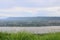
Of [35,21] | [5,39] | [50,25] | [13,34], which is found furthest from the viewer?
[35,21]

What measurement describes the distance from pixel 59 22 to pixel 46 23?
1.15 feet

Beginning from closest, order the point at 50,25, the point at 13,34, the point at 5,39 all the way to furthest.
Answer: the point at 5,39 < the point at 13,34 < the point at 50,25

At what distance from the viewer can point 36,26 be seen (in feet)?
14.1

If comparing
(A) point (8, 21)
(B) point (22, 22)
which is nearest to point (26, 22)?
(B) point (22, 22)

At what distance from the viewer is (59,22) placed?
4.33 meters

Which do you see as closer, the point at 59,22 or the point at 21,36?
the point at 21,36

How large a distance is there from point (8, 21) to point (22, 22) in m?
0.37

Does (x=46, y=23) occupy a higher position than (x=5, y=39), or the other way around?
(x=5, y=39)

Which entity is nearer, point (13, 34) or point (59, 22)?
point (13, 34)

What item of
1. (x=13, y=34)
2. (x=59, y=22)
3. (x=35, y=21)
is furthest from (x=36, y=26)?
(x=13, y=34)

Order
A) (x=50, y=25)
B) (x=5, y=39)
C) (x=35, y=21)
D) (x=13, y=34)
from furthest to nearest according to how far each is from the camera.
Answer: (x=35, y=21) < (x=50, y=25) < (x=13, y=34) < (x=5, y=39)

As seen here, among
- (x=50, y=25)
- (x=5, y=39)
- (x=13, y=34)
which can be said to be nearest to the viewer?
(x=5, y=39)

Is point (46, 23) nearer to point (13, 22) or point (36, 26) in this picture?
point (36, 26)

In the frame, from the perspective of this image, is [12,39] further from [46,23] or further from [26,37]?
[46,23]
